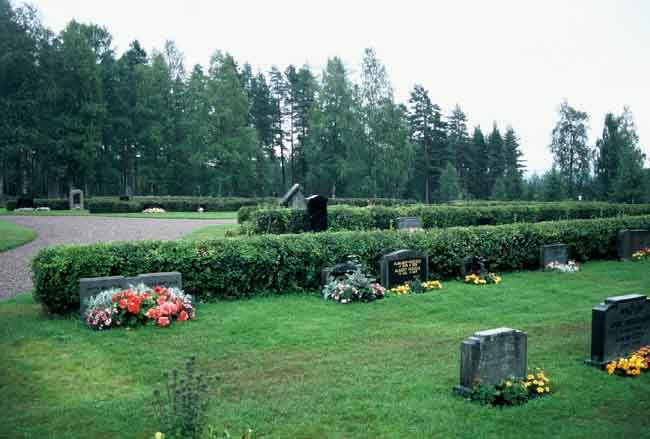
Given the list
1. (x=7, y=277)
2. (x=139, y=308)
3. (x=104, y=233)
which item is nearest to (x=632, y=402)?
(x=139, y=308)

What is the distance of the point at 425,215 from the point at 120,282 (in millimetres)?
16130

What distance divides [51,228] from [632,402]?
929 inches

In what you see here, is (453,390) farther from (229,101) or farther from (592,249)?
(229,101)

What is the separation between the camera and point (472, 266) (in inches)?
484

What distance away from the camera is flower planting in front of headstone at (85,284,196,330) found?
7.97 m

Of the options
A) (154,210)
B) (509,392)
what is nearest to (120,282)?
(509,392)

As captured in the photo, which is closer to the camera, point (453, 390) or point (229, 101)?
point (453, 390)

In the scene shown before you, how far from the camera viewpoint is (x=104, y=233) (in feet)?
67.9

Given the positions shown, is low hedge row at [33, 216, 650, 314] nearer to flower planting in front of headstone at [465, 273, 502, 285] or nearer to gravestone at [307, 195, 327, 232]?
flower planting in front of headstone at [465, 273, 502, 285]

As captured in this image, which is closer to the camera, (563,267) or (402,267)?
(402,267)

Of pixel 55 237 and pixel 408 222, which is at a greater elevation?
pixel 408 222

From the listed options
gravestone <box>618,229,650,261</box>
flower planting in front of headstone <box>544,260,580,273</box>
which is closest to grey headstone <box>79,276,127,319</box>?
flower planting in front of headstone <box>544,260,580,273</box>

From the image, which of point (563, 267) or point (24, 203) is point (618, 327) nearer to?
point (563, 267)

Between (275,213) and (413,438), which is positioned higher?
(275,213)
